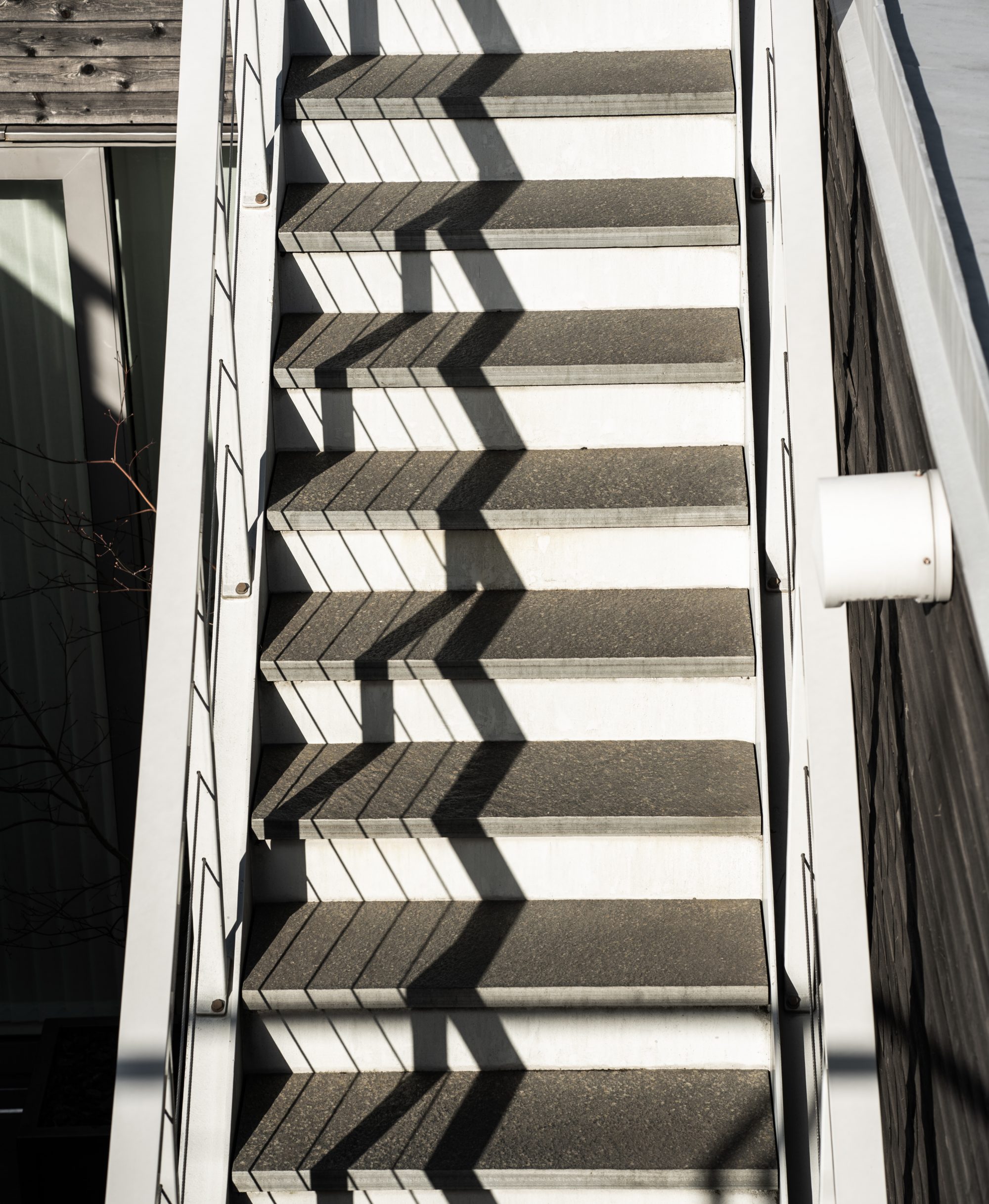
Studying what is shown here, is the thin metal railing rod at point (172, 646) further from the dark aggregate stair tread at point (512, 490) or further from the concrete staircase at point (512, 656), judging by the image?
the dark aggregate stair tread at point (512, 490)

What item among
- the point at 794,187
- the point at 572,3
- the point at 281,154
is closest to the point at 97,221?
the point at 281,154

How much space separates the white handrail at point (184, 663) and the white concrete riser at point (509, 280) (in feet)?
1.05

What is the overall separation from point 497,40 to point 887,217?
186 centimetres

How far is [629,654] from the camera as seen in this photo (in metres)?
2.15

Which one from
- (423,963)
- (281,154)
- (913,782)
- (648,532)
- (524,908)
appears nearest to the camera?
(913,782)

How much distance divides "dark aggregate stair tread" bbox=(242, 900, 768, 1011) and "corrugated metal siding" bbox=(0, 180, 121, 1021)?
1.86m

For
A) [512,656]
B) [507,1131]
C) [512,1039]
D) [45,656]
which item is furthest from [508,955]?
[45,656]

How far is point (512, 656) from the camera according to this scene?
2158 mm

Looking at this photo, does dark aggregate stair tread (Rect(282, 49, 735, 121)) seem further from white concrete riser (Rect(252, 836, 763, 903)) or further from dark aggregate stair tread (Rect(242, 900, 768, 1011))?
dark aggregate stair tread (Rect(242, 900, 768, 1011))

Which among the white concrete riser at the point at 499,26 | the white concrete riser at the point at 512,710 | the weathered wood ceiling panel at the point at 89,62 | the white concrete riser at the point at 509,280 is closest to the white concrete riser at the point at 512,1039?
the white concrete riser at the point at 512,710

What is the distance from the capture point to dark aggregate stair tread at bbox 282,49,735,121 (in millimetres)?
2590

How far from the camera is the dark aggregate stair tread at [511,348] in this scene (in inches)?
92.6

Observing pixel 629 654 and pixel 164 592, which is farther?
pixel 629 654

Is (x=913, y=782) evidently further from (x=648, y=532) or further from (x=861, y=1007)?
(x=648, y=532)
